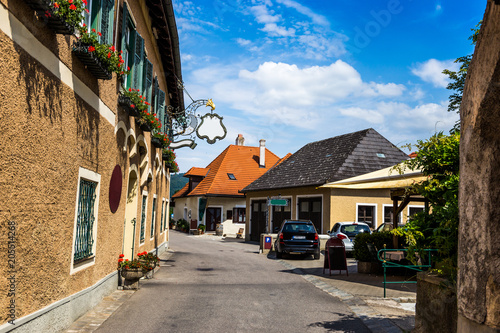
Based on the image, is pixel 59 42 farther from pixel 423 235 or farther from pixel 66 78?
pixel 423 235

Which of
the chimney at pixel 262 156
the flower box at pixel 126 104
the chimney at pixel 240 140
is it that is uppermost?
the chimney at pixel 240 140

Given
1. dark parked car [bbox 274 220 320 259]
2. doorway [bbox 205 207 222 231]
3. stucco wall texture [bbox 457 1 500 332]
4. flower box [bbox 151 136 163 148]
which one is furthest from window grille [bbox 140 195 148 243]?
doorway [bbox 205 207 222 231]

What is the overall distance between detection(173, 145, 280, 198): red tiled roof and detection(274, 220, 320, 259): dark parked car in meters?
22.9

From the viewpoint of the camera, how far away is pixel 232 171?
146 feet

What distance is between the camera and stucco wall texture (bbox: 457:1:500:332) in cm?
343

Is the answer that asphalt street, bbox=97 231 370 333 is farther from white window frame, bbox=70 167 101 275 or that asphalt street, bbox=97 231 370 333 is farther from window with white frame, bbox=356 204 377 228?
window with white frame, bbox=356 204 377 228

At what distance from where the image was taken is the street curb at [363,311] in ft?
22.5

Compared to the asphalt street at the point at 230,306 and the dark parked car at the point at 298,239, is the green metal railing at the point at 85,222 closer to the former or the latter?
the asphalt street at the point at 230,306

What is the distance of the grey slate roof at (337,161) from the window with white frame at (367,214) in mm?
2110

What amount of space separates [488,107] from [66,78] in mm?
4980

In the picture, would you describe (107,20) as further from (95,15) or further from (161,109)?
(161,109)

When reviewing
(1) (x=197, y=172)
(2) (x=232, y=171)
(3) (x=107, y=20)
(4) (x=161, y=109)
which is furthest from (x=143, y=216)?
(1) (x=197, y=172)

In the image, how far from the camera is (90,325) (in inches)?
260

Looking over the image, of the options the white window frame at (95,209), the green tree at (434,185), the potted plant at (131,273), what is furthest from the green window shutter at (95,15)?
the green tree at (434,185)
